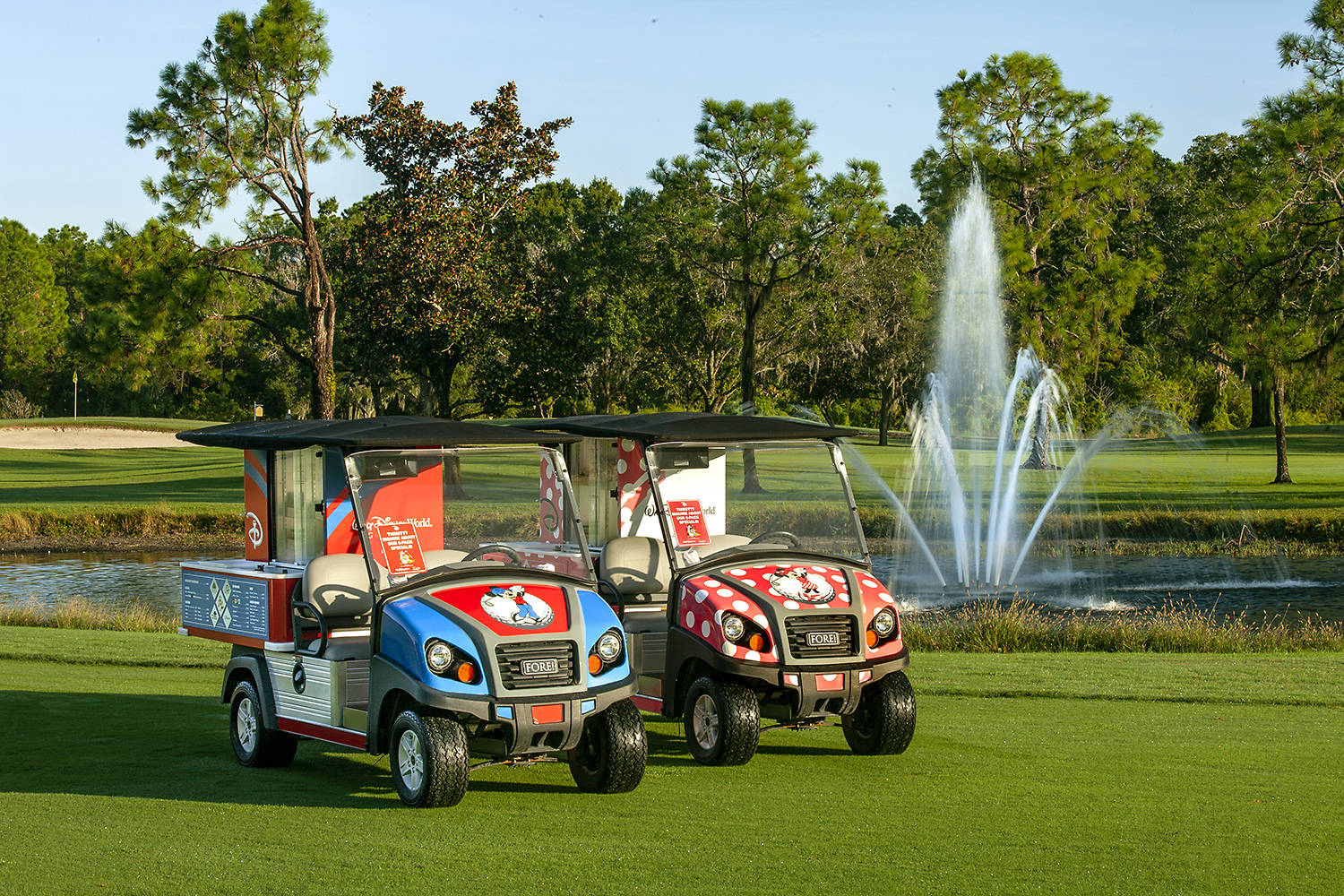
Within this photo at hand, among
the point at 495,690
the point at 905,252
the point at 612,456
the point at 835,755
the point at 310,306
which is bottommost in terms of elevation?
the point at 835,755

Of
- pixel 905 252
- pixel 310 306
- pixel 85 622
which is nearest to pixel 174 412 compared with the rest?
pixel 905 252

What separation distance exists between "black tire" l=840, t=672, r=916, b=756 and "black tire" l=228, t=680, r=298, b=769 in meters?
3.69

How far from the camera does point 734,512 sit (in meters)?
10.8

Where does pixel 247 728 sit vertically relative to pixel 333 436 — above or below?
below

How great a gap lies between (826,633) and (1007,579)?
16.9 metres

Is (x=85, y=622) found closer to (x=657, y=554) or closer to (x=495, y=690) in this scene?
(x=657, y=554)

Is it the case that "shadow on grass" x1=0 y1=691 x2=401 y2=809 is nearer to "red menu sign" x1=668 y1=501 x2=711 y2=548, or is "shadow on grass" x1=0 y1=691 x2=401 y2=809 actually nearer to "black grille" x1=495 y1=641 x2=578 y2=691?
"black grille" x1=495 y1=641 x2=578 y2=691

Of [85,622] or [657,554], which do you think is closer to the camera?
[657,554]

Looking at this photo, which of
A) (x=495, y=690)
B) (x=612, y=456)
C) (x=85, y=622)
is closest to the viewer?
(x=495, y=690)

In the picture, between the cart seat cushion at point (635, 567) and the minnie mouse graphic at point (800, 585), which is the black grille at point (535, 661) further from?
the cart seat cushion at point (635, 567)

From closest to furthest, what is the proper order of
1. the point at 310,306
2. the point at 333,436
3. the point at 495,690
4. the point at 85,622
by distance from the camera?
1. the point at 495,690
2. the point at 333,436
3. the point at 85,622
4. the point at 310,306

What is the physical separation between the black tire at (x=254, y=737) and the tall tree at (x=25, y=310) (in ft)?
251

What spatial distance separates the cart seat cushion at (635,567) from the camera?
387 inches

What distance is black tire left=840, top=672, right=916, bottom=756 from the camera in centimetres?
892
